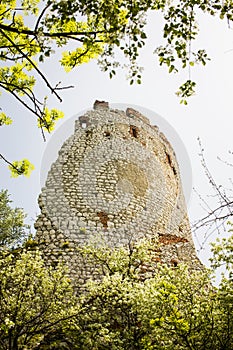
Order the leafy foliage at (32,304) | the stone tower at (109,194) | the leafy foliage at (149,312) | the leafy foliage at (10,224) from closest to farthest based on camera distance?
the leafy foliage at (149,312) → the leafy foliage at (32,304) → the stone tower at (109,194) → the leafy foliage at (10,224)

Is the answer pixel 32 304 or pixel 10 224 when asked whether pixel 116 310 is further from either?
pixel 10 224

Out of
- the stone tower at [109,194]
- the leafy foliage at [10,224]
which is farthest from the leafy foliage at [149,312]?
the leafy foliage at [10,224]

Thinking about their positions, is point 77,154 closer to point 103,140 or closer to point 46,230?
point 103,140

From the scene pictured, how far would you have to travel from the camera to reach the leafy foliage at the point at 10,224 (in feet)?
54.2

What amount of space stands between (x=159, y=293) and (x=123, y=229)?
16.9 feet

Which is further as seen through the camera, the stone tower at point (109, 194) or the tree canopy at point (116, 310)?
the stone tower at point (109, 194)

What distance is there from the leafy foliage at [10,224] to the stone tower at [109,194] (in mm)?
6509

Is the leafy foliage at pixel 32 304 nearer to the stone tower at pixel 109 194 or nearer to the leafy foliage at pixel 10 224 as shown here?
the stone tower at pixel 109 194

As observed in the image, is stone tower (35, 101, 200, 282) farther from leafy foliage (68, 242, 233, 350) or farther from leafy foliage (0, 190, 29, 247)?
leafy foliage (0, 190, 29, 247)

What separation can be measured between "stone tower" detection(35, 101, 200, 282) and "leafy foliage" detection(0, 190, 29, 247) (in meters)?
6.51

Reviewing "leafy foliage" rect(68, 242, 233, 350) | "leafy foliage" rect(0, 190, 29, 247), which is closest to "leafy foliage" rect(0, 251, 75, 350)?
"leafy foliage" rect(68, 242, 233, 350)

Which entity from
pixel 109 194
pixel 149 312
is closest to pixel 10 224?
pixel 109 194

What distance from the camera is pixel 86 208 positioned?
10711mm

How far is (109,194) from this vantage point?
11.2 m
